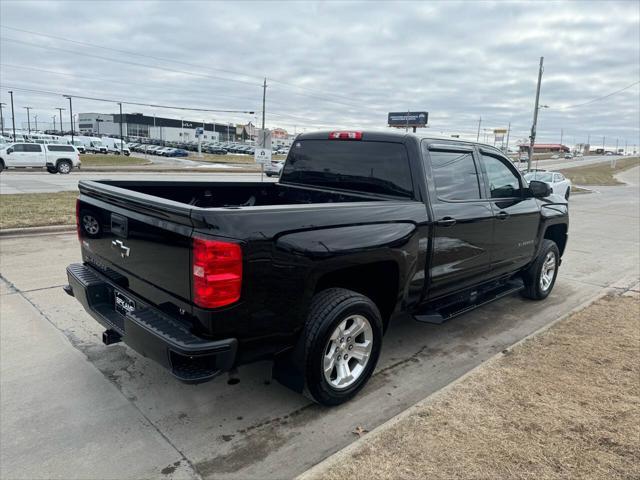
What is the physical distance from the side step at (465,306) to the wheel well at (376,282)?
1.50ft

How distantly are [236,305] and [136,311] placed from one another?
83cm

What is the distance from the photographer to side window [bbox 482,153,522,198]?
4.91 m

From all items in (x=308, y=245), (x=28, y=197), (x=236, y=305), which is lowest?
(x=28, y=197)

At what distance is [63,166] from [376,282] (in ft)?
96.2

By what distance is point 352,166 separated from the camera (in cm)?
438

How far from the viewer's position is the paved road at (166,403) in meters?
2.82

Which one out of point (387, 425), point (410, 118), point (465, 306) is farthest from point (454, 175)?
point (410, 118)

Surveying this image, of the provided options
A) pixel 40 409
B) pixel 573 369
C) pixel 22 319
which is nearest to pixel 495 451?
pixel 573 369

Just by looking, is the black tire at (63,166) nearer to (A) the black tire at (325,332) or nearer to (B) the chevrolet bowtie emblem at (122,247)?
(B) the chevrolet bowtie emblem at (122,247)

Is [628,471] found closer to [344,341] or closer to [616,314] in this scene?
[344,341]

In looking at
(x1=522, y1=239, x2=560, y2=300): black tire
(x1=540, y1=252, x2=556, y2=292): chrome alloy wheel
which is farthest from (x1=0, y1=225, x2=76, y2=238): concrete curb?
(x1=540, y1=252, x2=556, y2=292): chrome alloy wheel

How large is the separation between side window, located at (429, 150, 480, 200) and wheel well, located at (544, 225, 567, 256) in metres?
2.27

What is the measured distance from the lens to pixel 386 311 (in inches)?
150

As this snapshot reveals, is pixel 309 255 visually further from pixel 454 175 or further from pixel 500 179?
pixel 500 179
